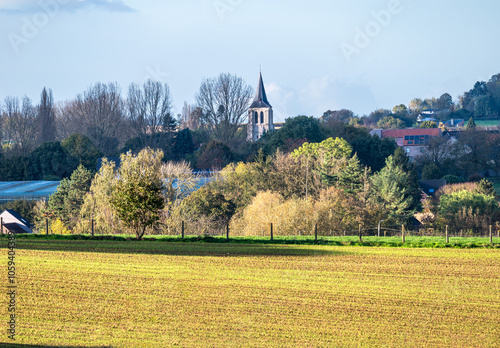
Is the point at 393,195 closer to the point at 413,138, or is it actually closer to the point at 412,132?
the point at 413,138

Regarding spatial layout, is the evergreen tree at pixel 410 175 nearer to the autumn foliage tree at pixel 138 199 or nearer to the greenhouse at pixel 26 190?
the autumn foliage tree at pixel 138 199

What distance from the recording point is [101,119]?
92.8 metres

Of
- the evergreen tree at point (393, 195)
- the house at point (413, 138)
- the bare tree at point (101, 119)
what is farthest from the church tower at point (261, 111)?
the evergreen tree at point (393, 195)


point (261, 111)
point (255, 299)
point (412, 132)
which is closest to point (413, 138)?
point (412, 132)

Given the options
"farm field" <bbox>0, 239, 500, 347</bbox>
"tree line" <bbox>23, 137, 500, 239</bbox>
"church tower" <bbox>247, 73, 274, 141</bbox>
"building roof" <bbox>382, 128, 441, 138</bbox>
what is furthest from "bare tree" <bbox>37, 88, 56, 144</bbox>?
"farm field" <bbox>0, 239, 500, 347</bbox>

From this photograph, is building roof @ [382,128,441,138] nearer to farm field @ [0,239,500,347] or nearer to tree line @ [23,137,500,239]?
tree line @ [23,137,500,239]

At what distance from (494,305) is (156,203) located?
1861 cm

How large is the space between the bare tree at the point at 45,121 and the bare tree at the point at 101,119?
4163mm

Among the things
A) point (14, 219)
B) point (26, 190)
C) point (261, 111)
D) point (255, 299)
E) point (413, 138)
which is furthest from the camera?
point (261, 111)

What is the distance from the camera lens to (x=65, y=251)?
25.7m

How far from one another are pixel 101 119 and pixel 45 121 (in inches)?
313

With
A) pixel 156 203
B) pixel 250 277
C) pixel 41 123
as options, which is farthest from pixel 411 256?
pixel 41 123

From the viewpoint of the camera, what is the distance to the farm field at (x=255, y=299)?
1310 cm

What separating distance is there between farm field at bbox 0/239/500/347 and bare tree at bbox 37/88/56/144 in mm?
68692
